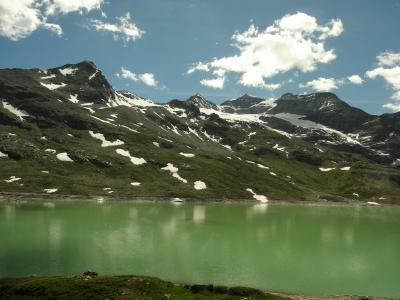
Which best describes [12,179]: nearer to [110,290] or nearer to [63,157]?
[63,157]

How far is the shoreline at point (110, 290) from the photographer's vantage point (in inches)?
1367

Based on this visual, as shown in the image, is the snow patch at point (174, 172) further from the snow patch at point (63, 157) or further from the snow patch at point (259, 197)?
the snow patch at point (63, 157)

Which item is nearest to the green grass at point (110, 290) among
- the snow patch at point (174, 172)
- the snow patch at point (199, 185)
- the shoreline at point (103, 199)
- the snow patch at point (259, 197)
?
the shoreline at point (103, 199)

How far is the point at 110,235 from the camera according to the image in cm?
7719

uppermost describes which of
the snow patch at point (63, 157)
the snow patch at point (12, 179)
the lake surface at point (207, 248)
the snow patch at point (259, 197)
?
the snow patch at point (63, 157)

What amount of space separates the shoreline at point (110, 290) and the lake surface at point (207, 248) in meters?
11.0

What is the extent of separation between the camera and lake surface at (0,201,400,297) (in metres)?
51.2

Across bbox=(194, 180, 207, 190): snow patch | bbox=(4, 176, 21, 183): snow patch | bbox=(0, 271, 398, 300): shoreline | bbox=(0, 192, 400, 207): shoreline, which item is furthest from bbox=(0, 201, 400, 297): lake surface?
bbox=(194, 180, 207, 190): snow patch

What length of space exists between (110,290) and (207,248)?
3511 cm

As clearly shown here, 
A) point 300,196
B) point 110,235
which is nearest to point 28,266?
point 110,235

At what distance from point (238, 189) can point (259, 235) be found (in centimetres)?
9773

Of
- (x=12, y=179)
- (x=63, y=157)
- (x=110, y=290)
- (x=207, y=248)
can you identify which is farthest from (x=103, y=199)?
(x=110, y=290)

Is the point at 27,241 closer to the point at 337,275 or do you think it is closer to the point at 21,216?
the point at 21,216

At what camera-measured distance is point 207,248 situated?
69.0 meters
